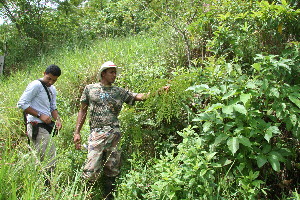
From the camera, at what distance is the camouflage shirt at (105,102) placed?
12.2ft

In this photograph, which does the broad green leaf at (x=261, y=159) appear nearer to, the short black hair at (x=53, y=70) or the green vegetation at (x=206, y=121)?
the green vegetation at (x=206, y=121)

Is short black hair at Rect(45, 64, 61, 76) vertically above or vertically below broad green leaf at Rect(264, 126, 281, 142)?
above

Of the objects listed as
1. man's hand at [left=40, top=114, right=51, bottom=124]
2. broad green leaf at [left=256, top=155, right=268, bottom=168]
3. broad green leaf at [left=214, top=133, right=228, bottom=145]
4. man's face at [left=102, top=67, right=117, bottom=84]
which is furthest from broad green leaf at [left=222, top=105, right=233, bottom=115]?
man's hand at [left=40, top=114, right=51, bottom=124]

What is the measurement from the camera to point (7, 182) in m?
1.71

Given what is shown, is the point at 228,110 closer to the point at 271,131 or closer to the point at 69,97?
the point at 271,131

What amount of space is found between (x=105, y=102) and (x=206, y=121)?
1.48 metres

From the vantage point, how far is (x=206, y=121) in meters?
2.86


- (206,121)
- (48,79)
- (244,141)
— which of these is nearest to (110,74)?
(48,79)

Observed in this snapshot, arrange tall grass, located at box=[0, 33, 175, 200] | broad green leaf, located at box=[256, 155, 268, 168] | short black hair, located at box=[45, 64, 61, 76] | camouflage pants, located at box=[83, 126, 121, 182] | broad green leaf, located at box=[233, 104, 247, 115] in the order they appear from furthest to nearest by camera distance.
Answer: short black hair, located at box=[45, 64, 61, 76] < camouflage pants, located at box=[83, 126, 121, 182] < broad green leaf, located at box=[256, 155, 268, 168] < broad green leaf, located at box=[233, 104, 247, 115] < tall grass, located at box=[0, 33, 175, 200]

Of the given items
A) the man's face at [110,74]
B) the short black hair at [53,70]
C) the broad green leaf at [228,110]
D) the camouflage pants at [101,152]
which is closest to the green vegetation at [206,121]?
the broad green leaf at [228,110]

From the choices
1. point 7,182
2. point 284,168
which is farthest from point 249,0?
point 7,182

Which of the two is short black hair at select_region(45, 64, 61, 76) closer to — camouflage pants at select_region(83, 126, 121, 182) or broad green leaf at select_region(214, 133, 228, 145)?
camouflage pants at select_region(83, 126, 121, 182)

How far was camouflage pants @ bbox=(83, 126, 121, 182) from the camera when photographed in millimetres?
3559

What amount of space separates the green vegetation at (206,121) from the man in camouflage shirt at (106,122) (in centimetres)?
20
